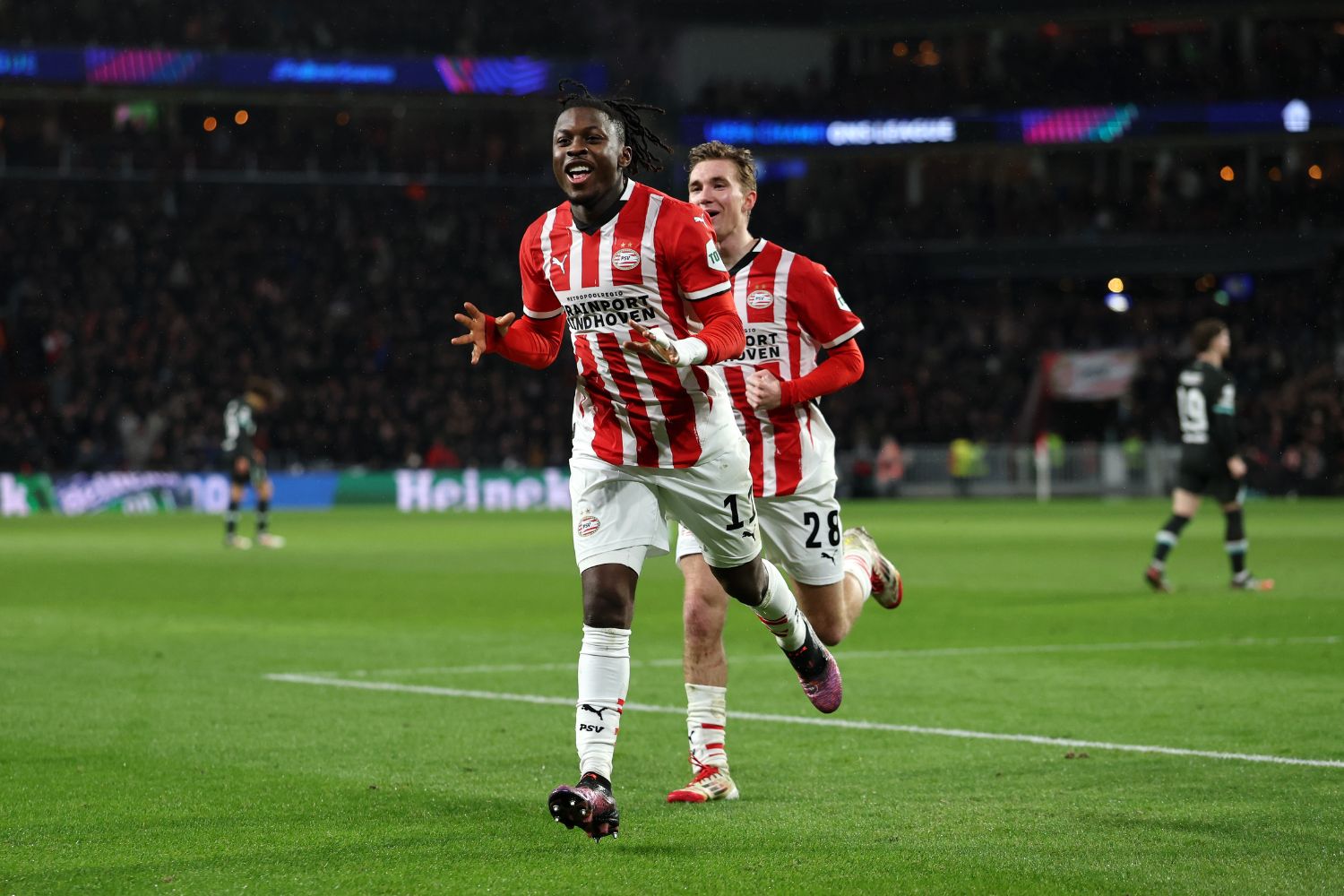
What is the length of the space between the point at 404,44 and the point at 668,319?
4567 cm

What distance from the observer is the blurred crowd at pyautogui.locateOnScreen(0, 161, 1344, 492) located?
140 feet

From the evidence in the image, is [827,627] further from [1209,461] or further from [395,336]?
[395,336]

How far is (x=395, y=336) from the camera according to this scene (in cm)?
4653

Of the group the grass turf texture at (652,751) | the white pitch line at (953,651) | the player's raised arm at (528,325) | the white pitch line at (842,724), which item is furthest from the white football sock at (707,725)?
the white pitch line at (953,651)

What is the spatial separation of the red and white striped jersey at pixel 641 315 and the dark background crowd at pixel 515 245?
1411 inches

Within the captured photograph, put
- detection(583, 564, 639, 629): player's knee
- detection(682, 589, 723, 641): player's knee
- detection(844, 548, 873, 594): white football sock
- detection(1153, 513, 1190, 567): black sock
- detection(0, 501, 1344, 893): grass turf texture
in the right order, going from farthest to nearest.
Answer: detection(1153, 513, 1190, 567): black sock < detection(844, 548, 873, 594): white football sock < detection(682, 589, 723, 641): player's knee < detection(583, 564, 639, 629): player's knee < detection(0, 501, 1344, 893): grass turf texture

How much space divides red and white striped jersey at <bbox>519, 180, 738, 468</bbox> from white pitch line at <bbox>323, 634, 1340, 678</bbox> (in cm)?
511

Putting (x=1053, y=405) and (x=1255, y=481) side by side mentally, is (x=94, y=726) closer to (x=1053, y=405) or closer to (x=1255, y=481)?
(x=1255, y=481)

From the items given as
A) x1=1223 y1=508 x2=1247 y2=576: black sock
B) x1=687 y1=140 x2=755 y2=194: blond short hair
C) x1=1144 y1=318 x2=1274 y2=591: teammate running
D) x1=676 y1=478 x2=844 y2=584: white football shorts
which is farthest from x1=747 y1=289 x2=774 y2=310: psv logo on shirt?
x1=1223 y1=508 x2=1247 y2=576: black sock

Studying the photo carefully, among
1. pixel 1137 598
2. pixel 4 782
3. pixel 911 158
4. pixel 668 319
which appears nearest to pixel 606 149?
pixel 668 319

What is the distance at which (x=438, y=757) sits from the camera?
24.8 feet

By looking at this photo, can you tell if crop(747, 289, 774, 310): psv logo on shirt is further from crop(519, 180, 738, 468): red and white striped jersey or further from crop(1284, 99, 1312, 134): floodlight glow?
crop(1284, 99, 1312, 134): floodlight glow

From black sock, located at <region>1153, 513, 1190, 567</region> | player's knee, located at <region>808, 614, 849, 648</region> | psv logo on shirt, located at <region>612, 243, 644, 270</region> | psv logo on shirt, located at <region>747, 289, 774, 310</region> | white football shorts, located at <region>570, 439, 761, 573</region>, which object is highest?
psv logo on shirt, located at <region>612, 243, 644, 270</region>

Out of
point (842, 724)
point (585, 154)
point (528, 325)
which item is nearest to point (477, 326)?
point (528, 325)
